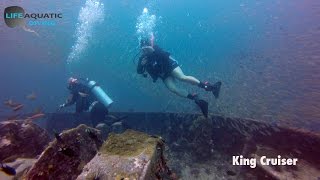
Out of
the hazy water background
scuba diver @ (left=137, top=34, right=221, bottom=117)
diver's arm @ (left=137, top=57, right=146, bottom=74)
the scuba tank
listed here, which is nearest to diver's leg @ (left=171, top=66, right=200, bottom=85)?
scuba diver @ (left=137, top=34, right=221, bottom=117)

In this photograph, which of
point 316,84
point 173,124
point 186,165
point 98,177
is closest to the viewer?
point 98,177

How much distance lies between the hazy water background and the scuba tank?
4899mm

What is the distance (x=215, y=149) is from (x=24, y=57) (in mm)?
77044

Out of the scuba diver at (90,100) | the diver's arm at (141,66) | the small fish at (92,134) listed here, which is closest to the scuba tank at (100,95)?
the scuba diver at (90,100)

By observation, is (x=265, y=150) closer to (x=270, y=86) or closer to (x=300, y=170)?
(x=300, y=170)

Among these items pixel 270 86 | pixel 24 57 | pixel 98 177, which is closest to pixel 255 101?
pixel 270 86

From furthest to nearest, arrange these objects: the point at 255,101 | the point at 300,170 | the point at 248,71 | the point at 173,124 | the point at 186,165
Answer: the point at 248,71
the point at 255,101
the point at 173,124
the point at 186,165
the point at 300,170

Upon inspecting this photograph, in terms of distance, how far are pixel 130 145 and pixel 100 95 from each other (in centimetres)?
637

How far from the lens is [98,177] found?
8.66 ft

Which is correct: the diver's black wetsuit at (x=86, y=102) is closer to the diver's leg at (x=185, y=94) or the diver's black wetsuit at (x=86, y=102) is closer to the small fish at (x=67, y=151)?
the diver's leg at (x=185, y=94)

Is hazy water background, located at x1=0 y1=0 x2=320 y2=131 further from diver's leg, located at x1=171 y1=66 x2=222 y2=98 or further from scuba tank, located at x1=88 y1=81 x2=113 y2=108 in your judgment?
scuba tank, located at x1=88 y1=81 x2=113 y2=108

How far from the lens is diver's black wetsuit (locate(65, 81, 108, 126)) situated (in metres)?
8.73

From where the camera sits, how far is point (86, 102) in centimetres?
924

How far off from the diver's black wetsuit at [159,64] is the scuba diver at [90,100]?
1876 millimetres
